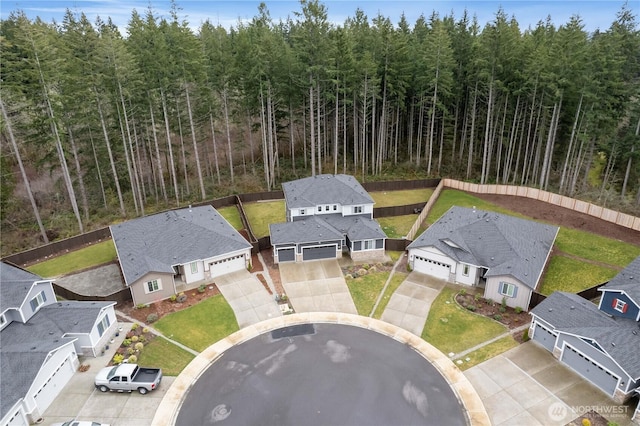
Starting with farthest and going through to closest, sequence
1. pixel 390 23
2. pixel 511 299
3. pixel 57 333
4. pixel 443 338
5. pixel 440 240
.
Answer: pixel 390 23, pixel 440 240, pixel 511 299, pixel 443 338, pixel 57 333

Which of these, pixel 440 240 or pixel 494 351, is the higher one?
pixel 440 240

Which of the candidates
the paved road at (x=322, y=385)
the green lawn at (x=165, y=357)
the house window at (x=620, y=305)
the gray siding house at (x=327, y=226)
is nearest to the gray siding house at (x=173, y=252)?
the gray siding house at (x=327, y=226)

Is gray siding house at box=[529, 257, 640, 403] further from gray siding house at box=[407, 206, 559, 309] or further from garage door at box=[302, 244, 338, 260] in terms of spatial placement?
garage door at box=[302, 244, 338, 260]

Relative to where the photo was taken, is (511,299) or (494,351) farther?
(511,299)

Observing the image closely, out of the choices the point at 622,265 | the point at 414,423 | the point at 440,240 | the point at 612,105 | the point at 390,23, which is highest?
the point at 390,23

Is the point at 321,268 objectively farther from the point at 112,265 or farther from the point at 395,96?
the point at 395,96

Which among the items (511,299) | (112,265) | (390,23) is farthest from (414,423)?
(390,23)
